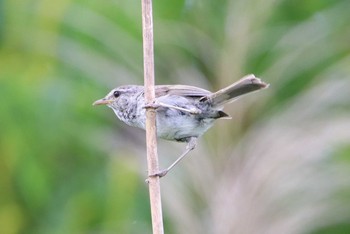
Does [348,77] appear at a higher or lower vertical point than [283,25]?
lower

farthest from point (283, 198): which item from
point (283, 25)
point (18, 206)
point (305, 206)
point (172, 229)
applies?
point (18, 206)

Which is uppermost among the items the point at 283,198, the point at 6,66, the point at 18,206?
the point at 6,66

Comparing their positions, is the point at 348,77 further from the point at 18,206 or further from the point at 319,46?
the point at 18,206

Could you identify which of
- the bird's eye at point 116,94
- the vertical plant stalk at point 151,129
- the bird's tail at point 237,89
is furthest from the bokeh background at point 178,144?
the vertical plant stalk at point 151,129

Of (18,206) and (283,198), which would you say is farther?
(18,206)

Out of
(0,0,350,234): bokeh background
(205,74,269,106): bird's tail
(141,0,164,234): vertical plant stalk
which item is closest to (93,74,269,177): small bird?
(205,74,269,106): bird's tail

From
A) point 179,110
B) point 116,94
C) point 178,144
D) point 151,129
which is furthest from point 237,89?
point 178,144
